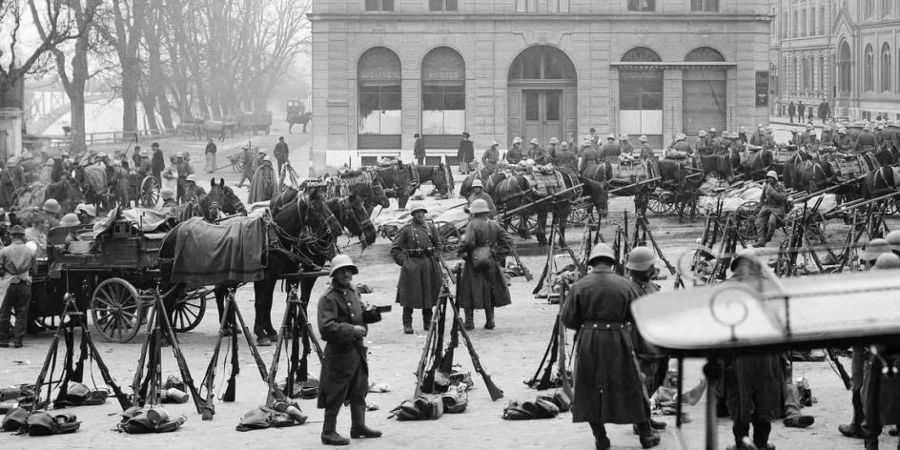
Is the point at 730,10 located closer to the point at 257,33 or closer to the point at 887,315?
the point at 887,315

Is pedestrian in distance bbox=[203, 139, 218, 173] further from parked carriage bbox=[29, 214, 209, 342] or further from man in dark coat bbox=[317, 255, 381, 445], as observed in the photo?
man in dark coat bbox=[317, 255, 381, 445]

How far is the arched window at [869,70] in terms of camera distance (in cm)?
8344

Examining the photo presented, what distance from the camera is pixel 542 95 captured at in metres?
49.1

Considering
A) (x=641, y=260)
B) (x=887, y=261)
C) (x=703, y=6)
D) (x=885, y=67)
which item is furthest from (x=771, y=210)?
(x=885, y=67)

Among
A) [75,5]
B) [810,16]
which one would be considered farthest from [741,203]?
[810,16]

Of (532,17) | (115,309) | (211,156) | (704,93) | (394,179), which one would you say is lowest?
(115,309)

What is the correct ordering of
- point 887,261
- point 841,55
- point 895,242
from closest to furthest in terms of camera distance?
point 887,261 < point 895,242 < point 841,55

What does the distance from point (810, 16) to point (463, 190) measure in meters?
75.1

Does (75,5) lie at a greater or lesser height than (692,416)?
greater

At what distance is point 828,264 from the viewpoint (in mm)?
21188

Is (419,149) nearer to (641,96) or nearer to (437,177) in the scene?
(641,96)

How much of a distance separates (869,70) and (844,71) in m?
4.03

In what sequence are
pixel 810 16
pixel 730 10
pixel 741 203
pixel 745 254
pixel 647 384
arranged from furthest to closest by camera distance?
1. pixel 810 16
2. pixel 730 10
3. pixel 741 203
4. pixel 647 384
5. pixel 745 254

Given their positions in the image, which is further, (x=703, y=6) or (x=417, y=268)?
(x=703, y=6)
